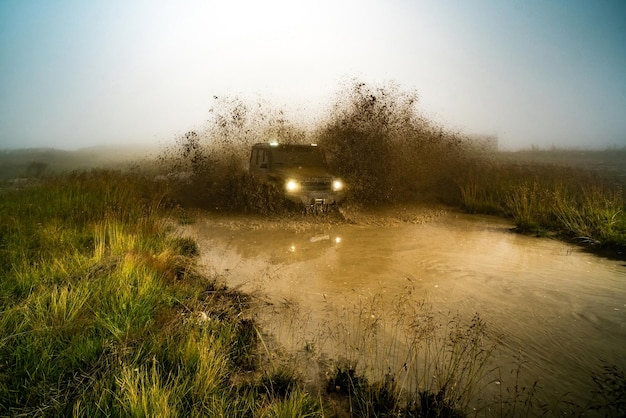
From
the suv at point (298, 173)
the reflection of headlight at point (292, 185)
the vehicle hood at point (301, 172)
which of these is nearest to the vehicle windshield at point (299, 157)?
the suv at point (298, 173)

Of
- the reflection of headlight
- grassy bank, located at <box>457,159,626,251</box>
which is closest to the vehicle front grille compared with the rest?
the reflection of headlight

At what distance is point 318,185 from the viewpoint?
9570mm

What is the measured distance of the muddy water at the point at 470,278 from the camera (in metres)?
3.67

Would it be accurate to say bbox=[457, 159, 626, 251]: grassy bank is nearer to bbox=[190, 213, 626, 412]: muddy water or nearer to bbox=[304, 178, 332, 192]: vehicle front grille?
bbox=[190, 213, 626, 412]: muddy water

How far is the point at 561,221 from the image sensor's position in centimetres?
862

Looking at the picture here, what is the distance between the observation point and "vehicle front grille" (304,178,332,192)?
9.44 metres

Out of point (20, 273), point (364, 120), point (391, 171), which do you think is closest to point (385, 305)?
point (20, 273)

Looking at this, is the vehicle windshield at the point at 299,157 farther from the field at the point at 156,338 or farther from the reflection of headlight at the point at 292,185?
the field at the point at 156,338

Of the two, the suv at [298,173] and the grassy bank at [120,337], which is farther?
the suv at [298,173]

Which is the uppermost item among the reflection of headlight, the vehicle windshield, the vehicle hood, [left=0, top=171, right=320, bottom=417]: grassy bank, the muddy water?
the vehicle windshield

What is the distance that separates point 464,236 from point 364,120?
8.45 meters

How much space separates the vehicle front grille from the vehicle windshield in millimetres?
1150

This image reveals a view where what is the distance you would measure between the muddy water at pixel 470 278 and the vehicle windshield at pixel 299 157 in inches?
84.1

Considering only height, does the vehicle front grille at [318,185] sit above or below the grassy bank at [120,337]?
above
